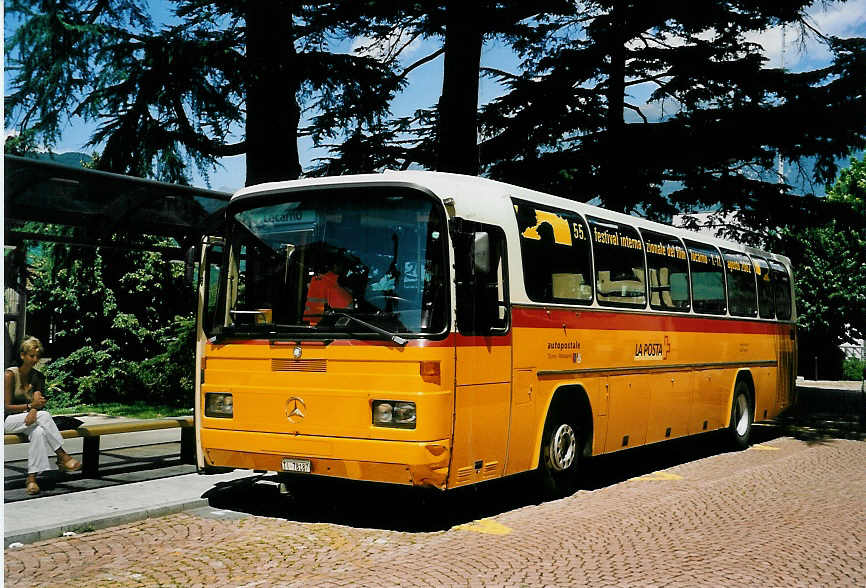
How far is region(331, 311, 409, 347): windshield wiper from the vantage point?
8.09 metres

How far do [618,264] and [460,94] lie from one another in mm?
7228

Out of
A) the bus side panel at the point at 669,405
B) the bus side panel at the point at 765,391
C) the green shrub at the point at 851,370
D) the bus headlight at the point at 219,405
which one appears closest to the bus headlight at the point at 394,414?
the bus headlight at the point at 219,405

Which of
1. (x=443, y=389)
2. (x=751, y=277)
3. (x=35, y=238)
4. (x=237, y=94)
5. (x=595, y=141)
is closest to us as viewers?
(x=443, y=389)

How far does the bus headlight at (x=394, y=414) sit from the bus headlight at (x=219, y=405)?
160cm

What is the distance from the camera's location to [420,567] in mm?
7004

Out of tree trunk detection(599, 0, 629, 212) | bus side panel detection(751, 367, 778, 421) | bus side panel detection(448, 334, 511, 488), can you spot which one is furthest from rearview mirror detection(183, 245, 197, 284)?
tree trunk detection(599, 0, 629, 212)

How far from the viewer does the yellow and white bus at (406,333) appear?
26.9 ft

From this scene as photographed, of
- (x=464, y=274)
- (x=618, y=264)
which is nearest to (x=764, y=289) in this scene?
(x=618, y=264)

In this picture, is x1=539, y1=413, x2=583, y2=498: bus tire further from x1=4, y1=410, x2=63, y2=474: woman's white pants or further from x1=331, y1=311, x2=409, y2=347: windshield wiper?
x1=4, y1=410, x2=63, y2=474: woman's white pants

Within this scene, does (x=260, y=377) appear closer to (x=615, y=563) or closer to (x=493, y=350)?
(x=493, y=350)

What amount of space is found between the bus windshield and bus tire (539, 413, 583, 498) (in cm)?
250

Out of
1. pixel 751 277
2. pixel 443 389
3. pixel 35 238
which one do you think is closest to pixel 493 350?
pixel 443 389

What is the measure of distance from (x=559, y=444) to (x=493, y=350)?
1.79 m

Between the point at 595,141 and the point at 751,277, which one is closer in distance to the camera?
the point at 751,277
